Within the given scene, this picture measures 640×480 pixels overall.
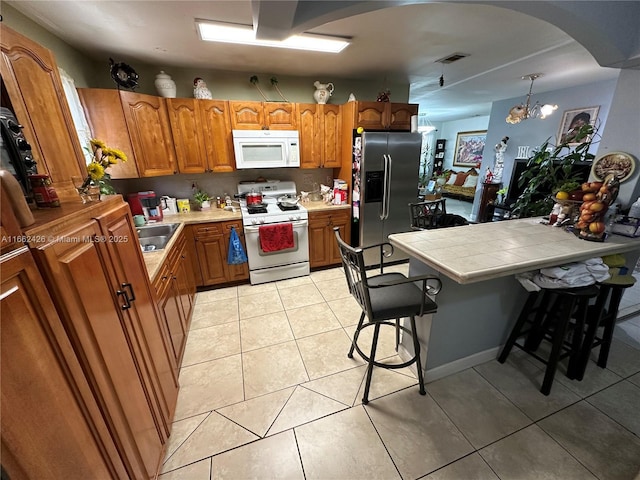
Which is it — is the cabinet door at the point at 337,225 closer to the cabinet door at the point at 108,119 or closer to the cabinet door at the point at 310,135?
the cabinet door at the point at 310,135

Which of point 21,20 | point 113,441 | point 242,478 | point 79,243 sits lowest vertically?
point 242,478

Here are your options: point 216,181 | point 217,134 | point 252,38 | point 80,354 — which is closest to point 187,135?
point 217,134

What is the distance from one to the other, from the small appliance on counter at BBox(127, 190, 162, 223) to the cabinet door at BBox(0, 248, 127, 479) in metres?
2.26

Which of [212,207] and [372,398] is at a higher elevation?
[212,207]

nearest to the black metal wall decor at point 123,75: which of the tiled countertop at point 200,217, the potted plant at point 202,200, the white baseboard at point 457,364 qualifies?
the potted plant at point 202,200

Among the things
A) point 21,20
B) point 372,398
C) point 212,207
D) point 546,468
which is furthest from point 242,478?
point 21,20

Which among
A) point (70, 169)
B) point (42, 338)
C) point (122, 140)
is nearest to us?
point (42, 338)

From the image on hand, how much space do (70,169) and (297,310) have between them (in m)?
2.02

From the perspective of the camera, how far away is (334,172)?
362 centimetres

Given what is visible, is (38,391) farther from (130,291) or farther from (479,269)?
(479,269)

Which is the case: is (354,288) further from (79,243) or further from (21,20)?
(21,20)

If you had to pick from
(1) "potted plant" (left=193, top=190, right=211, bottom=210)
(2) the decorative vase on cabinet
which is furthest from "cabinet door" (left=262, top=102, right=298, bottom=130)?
(1) "potted plant" (left=193, top=190, right=211, bottom=210)

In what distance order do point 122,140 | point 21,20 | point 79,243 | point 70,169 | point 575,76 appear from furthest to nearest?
point 575,76
point 122,140
point 21,20
point 70,169
point 79,243

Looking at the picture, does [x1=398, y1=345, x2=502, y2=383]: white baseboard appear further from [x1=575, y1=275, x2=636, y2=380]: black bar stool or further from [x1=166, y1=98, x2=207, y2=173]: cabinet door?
[x1=166, y1=98, x2=207, y2=173]: cabinet door
